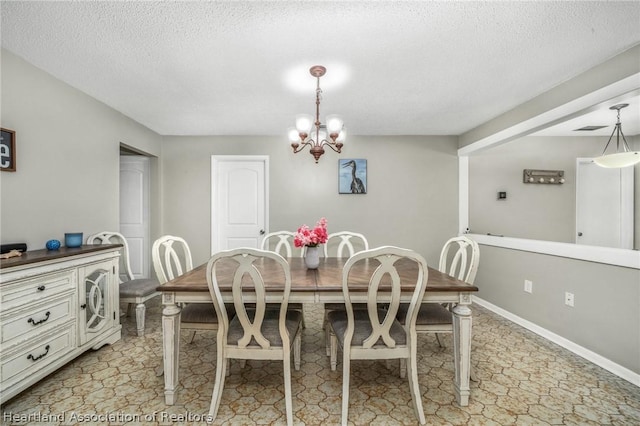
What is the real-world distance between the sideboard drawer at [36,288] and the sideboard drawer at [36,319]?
5 cm

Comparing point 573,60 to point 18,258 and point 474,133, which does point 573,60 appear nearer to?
point 474,133

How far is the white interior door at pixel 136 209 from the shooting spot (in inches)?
158

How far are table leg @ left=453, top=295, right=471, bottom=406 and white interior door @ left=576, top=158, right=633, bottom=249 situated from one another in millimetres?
3643

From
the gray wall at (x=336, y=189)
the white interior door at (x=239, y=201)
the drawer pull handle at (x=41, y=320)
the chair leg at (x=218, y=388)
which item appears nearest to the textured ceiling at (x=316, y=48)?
the gray wall at (x=336, y=189)

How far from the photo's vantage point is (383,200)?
4.15 meters

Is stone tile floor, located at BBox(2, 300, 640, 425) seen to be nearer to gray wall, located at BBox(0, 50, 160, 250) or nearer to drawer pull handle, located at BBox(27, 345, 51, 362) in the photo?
drawer pull handle, located at BBox(27, 345, 51, 362)

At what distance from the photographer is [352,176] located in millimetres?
4113

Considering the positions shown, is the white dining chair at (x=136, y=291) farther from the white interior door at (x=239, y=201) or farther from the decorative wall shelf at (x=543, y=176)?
the decorative wall shelf at (x=543, y=176)

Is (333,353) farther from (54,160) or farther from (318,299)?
(54,160)

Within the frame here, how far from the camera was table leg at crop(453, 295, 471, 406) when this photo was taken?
1681 mm

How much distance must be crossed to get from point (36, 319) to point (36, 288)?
0.20 m

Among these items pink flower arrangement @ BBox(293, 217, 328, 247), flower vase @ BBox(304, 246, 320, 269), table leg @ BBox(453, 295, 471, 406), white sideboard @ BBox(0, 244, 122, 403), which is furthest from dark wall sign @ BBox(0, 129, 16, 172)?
table leg @ BBox(453, 295, 471, 406)

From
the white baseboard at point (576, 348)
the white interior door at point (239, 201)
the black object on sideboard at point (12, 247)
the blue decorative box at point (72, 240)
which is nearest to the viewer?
the black object on sideboard at point (12, 247)

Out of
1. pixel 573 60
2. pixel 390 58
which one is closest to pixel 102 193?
pixel 390 58
